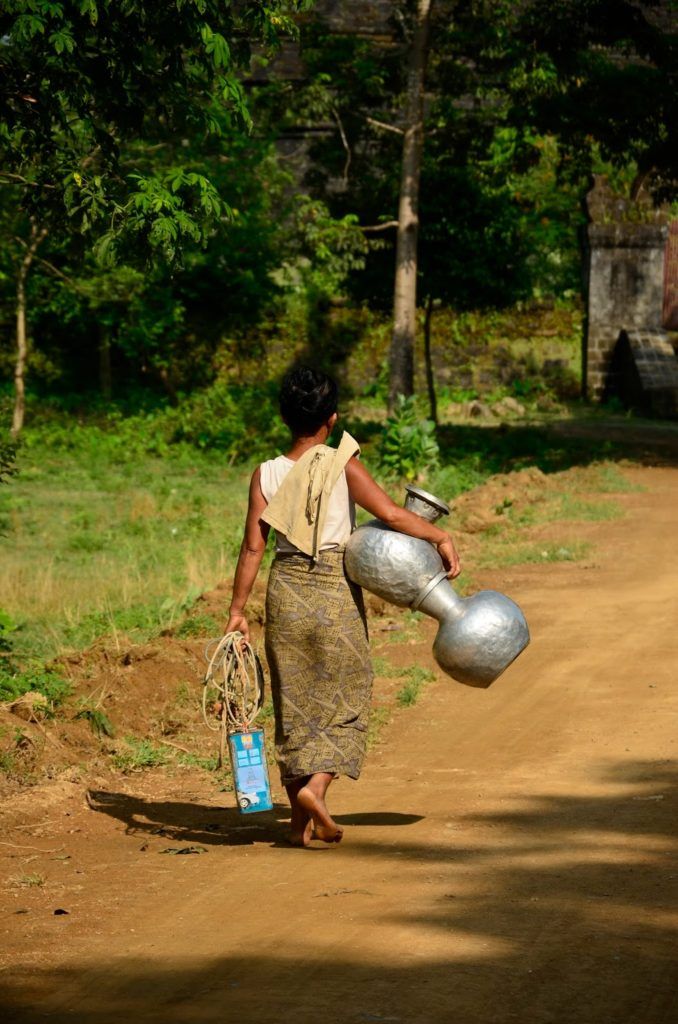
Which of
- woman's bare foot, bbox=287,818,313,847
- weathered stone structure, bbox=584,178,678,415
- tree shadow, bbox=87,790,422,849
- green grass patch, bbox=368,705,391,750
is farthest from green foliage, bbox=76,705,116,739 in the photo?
weathered stone structure, bbox=584,178,678,415

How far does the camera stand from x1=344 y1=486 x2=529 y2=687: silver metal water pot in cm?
527

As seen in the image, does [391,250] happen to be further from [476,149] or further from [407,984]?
[407,984]

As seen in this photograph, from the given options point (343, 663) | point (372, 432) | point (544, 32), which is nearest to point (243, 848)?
point (343, 663)

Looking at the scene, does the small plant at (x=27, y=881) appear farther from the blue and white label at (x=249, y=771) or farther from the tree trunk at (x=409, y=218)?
the tree trunk at (x=409, y=218)

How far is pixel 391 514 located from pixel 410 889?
1.42 meters

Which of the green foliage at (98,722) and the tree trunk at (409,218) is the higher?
the tree trunk at (409,218)

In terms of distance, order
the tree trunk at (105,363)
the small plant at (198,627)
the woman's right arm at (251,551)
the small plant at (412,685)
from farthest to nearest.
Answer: the tree trunk at (105,363) → the small plant at (198,627) → the small plant at (412,685) → the woman's right arm at (251,551)

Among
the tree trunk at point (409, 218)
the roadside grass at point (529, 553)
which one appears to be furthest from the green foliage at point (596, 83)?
the roadside grass at point (529, 553)

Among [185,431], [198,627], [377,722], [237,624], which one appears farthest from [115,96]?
[185,431]

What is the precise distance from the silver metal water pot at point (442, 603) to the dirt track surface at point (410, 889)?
0.74m

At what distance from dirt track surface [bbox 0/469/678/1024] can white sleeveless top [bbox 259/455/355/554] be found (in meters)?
1.20

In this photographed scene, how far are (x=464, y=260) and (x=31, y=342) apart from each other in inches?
339

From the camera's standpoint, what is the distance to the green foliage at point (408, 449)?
1798 centimetres

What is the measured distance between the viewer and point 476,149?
22.5m
